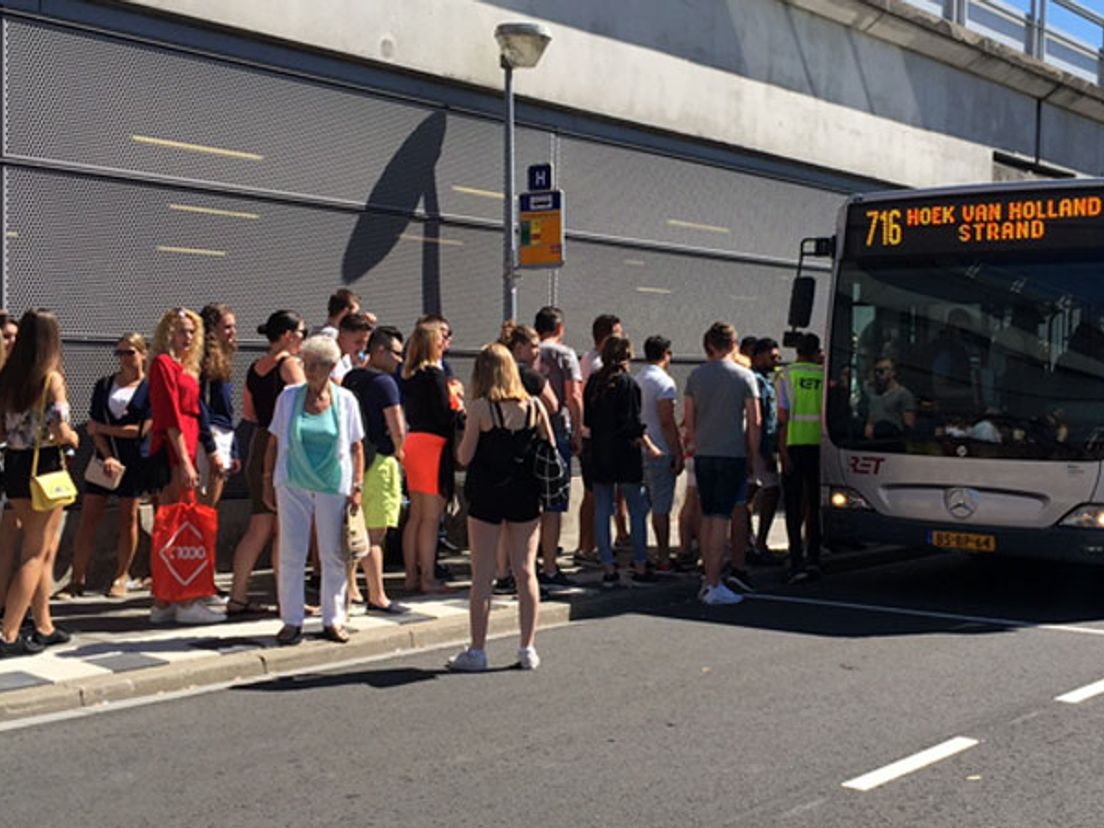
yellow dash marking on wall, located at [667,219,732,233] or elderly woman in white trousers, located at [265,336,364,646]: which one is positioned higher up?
yellow dash marking on wall, located at [667,219,732,233]

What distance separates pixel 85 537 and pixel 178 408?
5.45 feet

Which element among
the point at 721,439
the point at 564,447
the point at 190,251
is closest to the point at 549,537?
the point at 564,447

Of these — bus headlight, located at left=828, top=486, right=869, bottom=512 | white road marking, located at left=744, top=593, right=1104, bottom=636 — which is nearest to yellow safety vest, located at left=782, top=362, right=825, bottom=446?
bus headlight, located at left=828, top=486, right=869, bottom=512

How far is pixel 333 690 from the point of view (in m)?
7.23

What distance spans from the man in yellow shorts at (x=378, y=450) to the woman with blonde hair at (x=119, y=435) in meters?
1.54

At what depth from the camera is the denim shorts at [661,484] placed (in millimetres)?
11047

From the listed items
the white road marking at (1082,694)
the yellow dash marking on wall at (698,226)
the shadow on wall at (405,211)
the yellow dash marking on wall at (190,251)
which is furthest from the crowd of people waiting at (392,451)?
the yellow dash marking on wall at (698,226)

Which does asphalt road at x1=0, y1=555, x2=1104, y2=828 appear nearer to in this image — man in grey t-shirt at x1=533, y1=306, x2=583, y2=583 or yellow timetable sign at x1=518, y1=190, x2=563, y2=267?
man in grey t-shirt at x1=533, y1=306, x2=583, y2=583

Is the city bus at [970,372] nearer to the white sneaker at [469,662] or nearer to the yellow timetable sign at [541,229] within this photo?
the yellow timetable sign at [541,229]

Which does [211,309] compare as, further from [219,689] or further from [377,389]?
[219,689]

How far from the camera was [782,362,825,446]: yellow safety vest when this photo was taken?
11141mm

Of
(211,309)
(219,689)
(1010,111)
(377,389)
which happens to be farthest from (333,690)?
(1010,111)

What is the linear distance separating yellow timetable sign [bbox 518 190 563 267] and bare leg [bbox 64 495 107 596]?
440 cm

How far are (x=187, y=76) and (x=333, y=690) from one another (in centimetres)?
571
